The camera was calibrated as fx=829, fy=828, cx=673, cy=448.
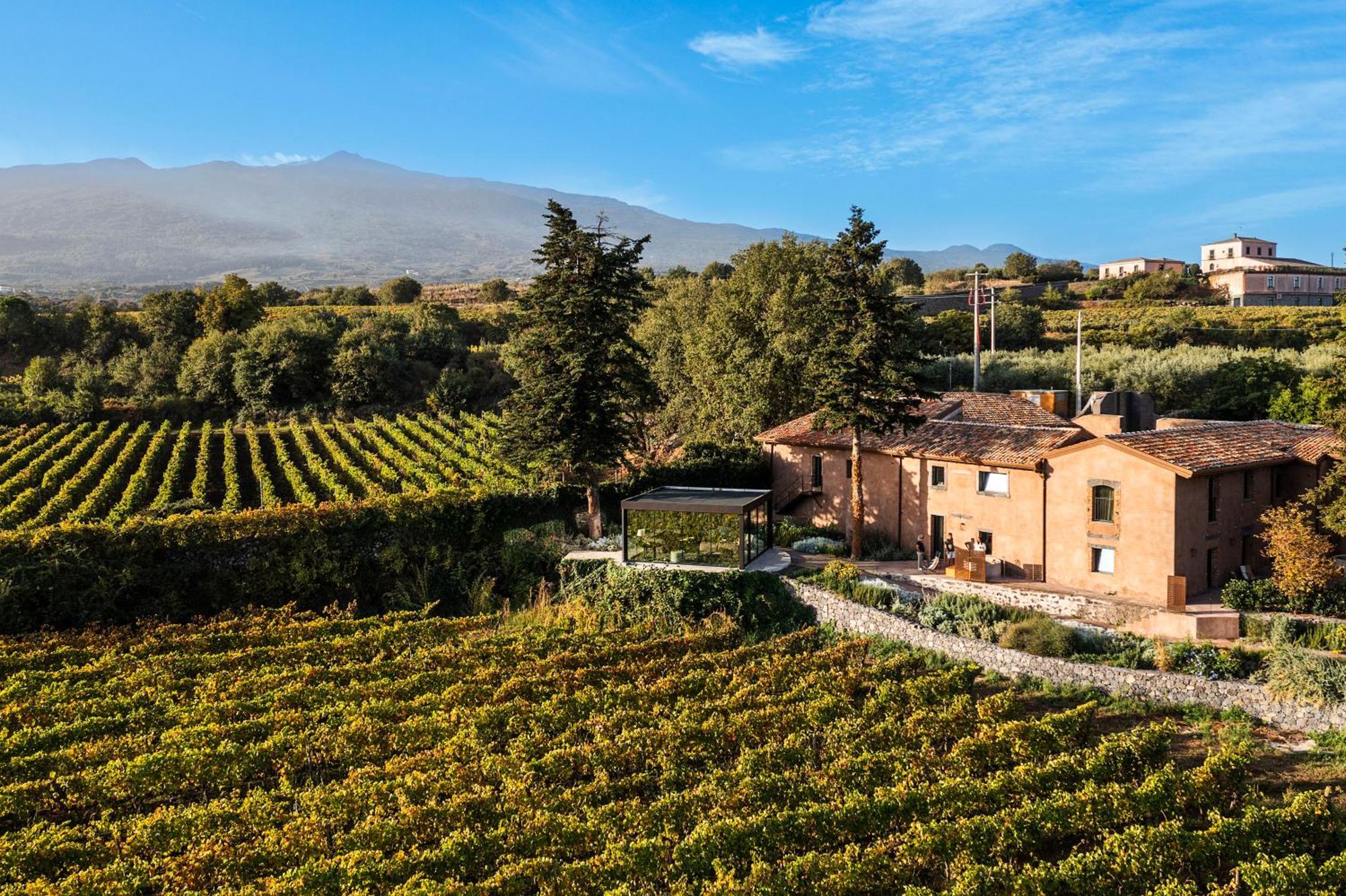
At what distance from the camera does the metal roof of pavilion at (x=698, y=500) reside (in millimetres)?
25609

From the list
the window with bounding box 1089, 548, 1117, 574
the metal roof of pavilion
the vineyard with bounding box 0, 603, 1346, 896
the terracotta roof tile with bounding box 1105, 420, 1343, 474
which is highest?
the terracotta roof tile with bounding box 1105, 420, 1343, 474

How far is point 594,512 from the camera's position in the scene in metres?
29.5

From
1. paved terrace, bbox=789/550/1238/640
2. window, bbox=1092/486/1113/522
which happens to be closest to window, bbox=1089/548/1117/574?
paved terrace, bbox=789/550/1238/640

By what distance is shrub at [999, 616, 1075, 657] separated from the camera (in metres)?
19.9

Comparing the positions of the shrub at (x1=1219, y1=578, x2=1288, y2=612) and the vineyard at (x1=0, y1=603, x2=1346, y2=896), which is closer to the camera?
the vineyard at (x1=0, y1=603, x2=1346, y2=896)

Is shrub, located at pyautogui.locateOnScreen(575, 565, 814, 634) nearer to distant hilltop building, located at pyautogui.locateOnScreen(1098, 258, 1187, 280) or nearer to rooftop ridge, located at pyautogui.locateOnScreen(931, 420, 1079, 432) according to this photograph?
rooftop ridge, located at pyautogui.locateOnScreen(931, 420, 1079, 432)

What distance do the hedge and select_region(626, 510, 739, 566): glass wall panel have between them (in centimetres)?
332

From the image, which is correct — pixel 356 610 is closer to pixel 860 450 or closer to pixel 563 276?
pixel 563 276

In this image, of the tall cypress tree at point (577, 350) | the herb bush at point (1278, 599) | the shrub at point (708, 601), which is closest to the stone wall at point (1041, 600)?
the herb bush at point (1278, 599)

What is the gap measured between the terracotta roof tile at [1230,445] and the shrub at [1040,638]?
5.57 metres

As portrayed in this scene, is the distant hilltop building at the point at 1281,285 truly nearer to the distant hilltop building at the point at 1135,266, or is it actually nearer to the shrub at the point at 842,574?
the distant hilltop building at the point at 1135,266

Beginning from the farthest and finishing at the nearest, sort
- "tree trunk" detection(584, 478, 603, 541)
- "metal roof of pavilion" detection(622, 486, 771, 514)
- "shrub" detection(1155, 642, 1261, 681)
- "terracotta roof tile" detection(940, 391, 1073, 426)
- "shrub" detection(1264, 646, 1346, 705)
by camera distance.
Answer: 1. "terracotta roof tile" detection(940, 391, 1073, 426)
2. "tree trunk" detection(584, 478, 603, 541)
3. "metal roof of pavilion" detection(622, 486, 771, 514)
4. "shrub" detection(1155, 642, 1261, 681)
5. "shrub" detection(1264, 646, 1346, 705)

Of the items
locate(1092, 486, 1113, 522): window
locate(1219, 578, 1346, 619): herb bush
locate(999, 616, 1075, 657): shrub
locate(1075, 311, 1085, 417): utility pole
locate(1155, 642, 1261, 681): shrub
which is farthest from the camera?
locate(1075, 311, 1085, 417): utility pole

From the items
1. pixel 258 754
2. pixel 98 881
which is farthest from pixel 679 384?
pixel 98 881
